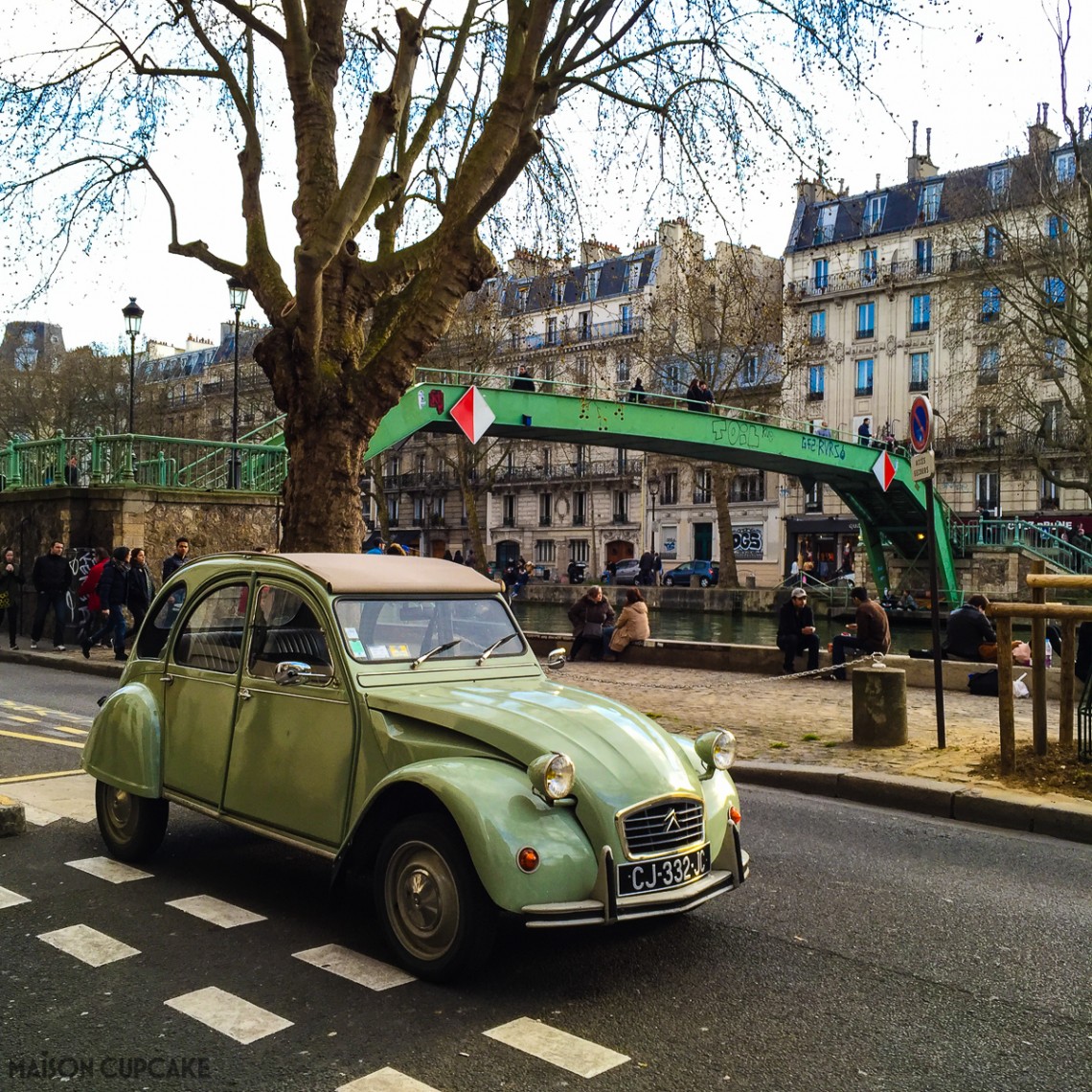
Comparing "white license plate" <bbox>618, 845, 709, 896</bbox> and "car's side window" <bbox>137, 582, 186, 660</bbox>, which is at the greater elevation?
"car's side window" <bbox>137, 582, 186, 660</bbox>

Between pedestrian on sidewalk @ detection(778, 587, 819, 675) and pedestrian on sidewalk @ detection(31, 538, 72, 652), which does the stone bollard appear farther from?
pedestrian on sidewalk @ detection(31, 538, 72, 652)

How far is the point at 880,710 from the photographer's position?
974cm

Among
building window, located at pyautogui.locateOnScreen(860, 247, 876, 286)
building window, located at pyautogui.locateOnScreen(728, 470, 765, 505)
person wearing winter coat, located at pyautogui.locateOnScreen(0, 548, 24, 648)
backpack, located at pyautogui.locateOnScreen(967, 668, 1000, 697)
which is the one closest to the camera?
backpack, located at pyautogui.locateOnScreen(967, 668, 1000, 697)

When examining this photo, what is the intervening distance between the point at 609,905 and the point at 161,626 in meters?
3.18

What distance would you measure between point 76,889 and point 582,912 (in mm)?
2617

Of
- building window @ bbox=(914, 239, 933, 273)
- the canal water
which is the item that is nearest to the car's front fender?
the canal water

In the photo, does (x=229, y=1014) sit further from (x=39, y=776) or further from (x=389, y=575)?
(x=39, y=776)

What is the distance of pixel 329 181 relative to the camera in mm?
15195

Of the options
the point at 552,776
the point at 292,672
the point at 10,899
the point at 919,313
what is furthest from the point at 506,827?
the point at 919,313

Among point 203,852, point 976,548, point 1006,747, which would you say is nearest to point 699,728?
point 1006,747

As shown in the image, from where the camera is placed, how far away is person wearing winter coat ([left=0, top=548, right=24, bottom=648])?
765 inches

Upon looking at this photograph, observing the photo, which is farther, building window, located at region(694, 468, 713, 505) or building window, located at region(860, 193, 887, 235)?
building window, located at region(694, 468, 713, 505)

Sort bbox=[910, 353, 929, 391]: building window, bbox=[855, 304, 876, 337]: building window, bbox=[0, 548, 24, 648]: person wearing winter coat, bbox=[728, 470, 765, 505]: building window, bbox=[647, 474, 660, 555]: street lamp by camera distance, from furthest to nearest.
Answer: bbox=[647, 474, 660, 555]: street lamp, bbox=[728, 470, 765, 505]: building window, bbox=[855, 304, 876, 337]: building window, bbox=[910, 353, 929, 391]: building window, bbox=[0, 548, 24, 648]: person wearing winter coat

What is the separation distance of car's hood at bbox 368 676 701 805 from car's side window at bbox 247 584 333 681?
0.52 m
